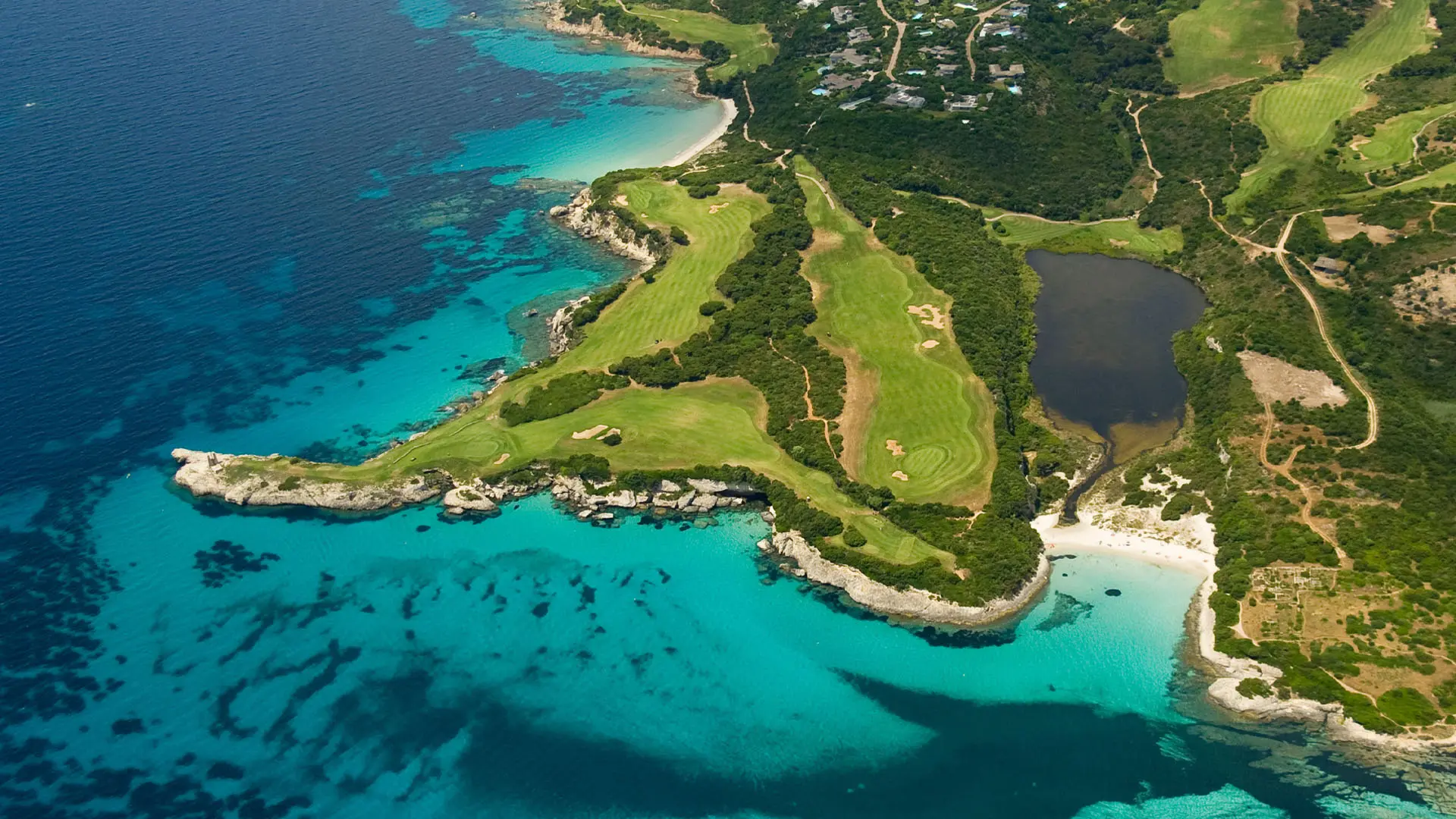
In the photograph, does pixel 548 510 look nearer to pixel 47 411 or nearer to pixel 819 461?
pixel 819 461

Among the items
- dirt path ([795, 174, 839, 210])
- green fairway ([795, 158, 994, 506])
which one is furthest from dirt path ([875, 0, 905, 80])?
green fairway ([795, 158, 994, 506])

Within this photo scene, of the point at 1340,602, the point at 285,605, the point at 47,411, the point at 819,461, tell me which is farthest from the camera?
the point at 47,411

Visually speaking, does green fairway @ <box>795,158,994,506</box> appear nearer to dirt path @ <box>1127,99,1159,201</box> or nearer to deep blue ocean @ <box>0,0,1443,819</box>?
deep blue ocean @ <box>0,0,1443,819</box>

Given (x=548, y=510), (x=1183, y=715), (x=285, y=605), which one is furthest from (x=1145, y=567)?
(x=285, y=605)

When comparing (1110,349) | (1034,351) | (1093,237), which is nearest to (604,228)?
(1034,351)

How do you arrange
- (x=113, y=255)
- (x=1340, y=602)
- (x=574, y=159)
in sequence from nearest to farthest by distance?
(x=1340, y=602) → (x=113, y=255) → (x=574, y=159)

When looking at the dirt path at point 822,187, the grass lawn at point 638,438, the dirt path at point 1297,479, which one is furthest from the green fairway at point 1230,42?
the grass lawn at point 638,438

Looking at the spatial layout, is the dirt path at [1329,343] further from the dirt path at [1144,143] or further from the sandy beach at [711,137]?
the sandy beach at [711,137]
